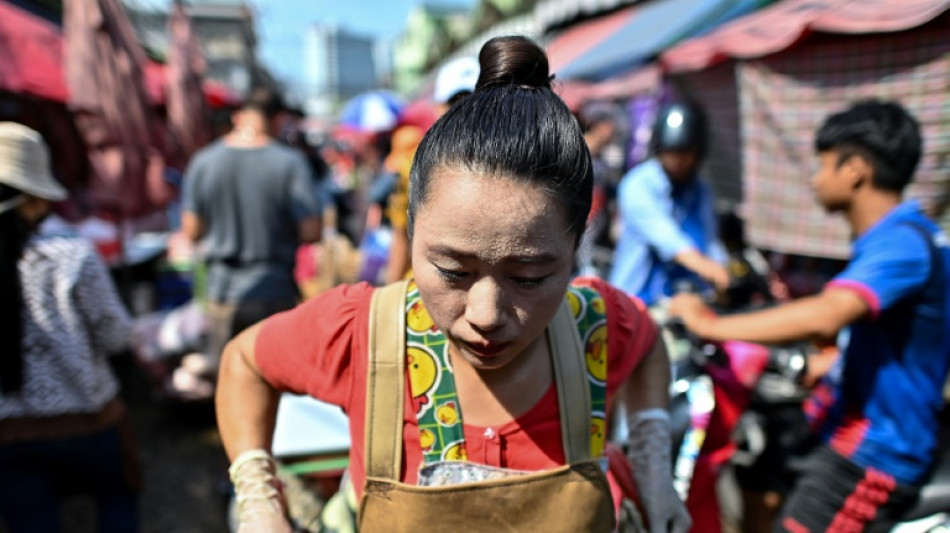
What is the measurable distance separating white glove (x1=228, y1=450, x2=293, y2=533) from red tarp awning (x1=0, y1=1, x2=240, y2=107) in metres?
3.42

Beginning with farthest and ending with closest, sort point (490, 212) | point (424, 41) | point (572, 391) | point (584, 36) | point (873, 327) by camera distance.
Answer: point (424, 41) < point (584, 36) < point (873, 327) < point (572, 391) < point (490, 212)

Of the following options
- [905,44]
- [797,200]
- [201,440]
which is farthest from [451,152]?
[201,440]

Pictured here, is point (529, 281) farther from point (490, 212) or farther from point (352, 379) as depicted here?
point (352, 379)

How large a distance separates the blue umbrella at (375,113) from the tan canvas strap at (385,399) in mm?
7953

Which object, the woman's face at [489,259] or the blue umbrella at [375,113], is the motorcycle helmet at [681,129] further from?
the blue umbrella at [375,113]

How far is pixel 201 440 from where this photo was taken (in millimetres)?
4301

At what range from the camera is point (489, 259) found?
1030mm

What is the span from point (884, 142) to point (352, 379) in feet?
6.04

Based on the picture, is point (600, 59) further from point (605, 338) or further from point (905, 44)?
point (605, 338)

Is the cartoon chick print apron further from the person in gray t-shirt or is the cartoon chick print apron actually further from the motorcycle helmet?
the person in gray t-shirt

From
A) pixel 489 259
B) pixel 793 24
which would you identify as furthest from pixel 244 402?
pixel 793 24

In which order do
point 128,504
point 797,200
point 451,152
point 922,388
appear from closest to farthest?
point 451,152, point 922,388, point 128,504, point 797,200

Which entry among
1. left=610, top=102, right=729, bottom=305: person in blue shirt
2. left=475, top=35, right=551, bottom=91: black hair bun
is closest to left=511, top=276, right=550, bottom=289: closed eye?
left=475, top=35, right=551, bottom=91: black hair bun

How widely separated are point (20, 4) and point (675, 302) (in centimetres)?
536
